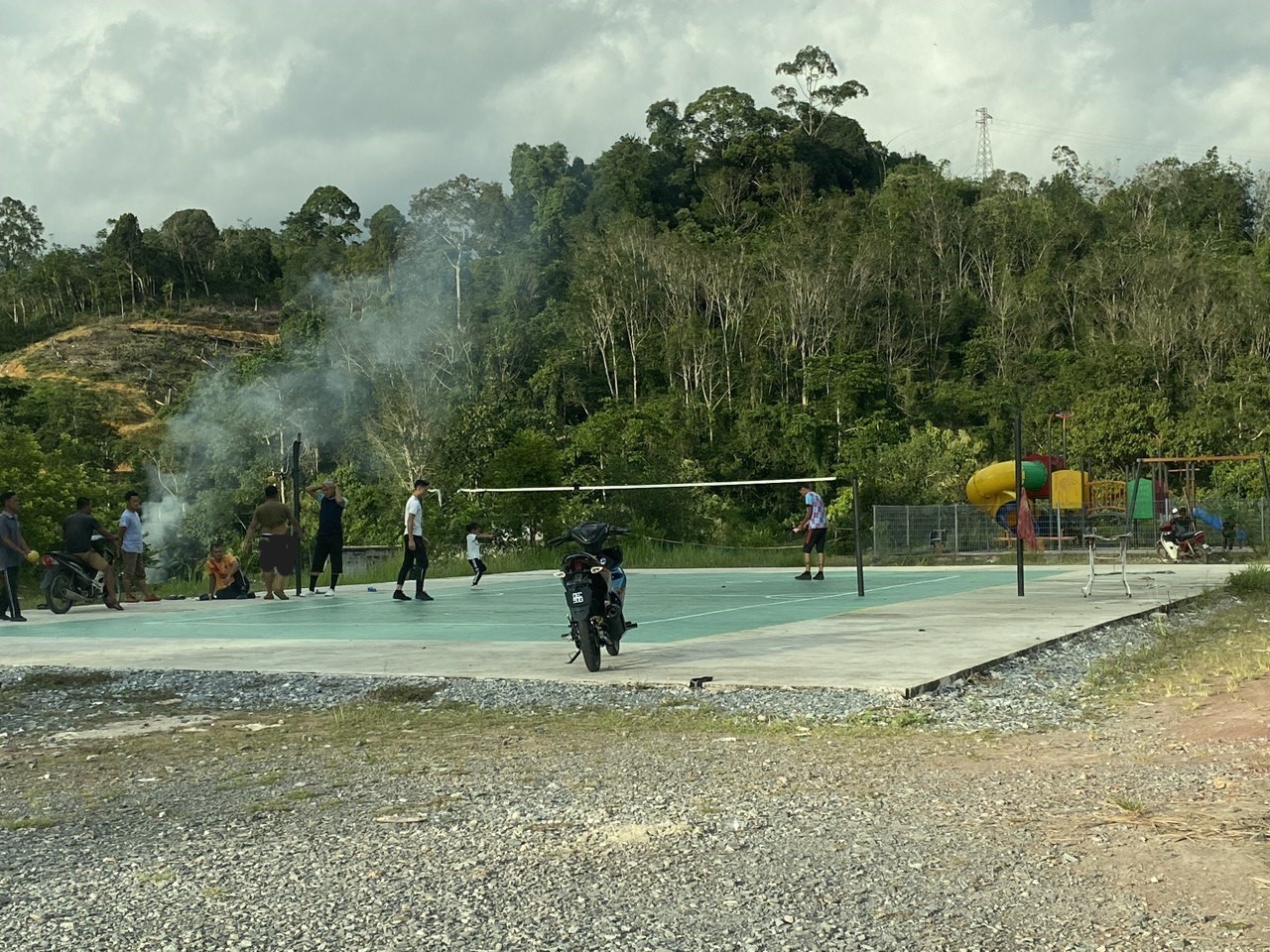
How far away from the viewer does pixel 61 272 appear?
371 feet

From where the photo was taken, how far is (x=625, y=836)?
17.0 feet

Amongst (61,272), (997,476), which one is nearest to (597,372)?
(997,476)

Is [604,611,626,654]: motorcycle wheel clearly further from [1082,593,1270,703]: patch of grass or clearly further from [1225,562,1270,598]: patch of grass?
[1225,562,1270,598]: patch of grass

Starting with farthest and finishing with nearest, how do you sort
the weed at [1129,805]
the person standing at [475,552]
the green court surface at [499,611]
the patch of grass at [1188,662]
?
the person standing at [475,552] → the green court surface at [499,611] → the patch of grass at [1188,662] → the weed at [1129,805]

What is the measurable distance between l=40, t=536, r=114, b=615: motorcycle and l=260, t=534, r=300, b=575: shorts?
6.74ft

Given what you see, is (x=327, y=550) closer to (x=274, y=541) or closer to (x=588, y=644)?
(x=274, y=541)

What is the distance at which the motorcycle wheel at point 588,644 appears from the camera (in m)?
9.77

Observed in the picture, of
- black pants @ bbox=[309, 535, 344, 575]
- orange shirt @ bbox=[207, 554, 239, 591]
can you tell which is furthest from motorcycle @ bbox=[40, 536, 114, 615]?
black pants @ bbox=[309, 535, 344, 575]

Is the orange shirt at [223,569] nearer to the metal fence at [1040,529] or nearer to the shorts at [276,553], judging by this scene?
the shorts at [276,553]

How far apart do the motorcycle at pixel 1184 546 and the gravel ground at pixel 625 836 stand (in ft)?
65.9

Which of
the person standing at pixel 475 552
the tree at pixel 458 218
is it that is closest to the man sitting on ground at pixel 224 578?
the person standing at pixel 475 552

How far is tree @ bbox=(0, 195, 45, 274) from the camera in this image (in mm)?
114875

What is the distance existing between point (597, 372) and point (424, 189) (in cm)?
2272

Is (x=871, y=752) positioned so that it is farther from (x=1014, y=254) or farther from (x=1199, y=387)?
(x=1014, y=254)
